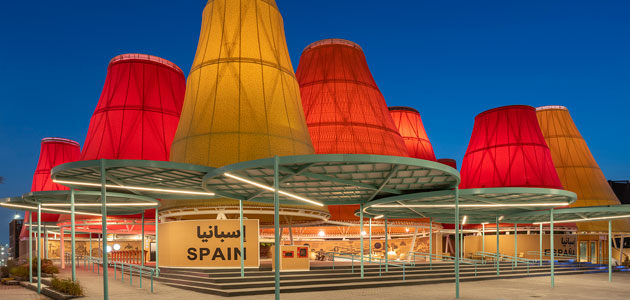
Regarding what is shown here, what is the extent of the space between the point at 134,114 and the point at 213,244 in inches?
640

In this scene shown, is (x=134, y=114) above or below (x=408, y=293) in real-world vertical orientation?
above

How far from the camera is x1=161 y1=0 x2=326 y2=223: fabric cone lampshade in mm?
26281

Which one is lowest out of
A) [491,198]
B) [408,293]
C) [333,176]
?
[408,293]

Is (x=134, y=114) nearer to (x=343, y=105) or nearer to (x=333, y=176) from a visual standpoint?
(x=343, y=105)

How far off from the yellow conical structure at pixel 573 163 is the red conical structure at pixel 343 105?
49.6 feet

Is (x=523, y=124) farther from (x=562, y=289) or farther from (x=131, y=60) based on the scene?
(x=131, y=60)

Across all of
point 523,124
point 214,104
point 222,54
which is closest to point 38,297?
point 214,104

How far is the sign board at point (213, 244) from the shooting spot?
2195 centimetres

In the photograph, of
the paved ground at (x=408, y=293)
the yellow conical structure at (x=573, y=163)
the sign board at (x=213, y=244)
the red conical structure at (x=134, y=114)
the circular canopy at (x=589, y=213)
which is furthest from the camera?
the yellow conical structure at (x=573, y=163)

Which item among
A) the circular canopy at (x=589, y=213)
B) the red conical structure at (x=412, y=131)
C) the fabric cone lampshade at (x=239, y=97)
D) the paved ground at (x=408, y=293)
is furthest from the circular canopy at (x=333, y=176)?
the red conical structure at (x=412, y=131)

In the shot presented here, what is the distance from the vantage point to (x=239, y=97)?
2719 centimetres

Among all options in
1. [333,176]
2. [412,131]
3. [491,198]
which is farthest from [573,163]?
[333,176]

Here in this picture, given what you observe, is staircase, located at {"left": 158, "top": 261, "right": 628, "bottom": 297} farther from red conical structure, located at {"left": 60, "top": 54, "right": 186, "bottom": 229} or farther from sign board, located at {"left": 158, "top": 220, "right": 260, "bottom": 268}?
red conical structure, located at {"left": 60, "top": 54, "right": 186, "bottom": 229}

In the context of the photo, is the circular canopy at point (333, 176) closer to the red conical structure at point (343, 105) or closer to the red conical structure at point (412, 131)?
the red conical structure at point (343, 105)
